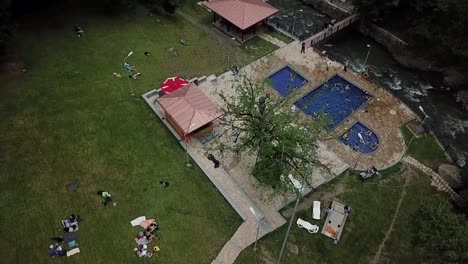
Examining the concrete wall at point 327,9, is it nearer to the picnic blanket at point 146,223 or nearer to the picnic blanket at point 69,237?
the picnic blanket at point 146,223

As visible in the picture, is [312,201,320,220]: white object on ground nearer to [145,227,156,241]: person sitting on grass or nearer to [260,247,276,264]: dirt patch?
[260,247,276,264]: dirt patch

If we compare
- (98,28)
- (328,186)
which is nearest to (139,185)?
(328,186)

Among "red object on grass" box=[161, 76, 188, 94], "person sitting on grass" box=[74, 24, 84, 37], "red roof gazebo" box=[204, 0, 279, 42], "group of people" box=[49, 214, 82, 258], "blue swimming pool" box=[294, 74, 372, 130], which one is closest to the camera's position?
"group of people" box=[49, 214, 82, 258]

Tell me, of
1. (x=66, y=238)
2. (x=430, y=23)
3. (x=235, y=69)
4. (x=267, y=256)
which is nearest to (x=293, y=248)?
(x=267, y=256)

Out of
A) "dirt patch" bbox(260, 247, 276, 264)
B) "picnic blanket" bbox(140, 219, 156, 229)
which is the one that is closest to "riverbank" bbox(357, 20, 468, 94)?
"dirt patch" bbox(260, 247, 276, 264)

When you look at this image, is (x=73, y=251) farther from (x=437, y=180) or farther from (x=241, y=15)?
(x=437, y=180)

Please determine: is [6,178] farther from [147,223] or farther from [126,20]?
[126,20]

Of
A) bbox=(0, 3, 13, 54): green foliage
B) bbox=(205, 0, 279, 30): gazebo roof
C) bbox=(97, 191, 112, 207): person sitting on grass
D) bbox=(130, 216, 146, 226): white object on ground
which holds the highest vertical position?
bbox=(0, 3, 13, 54): green foliage
